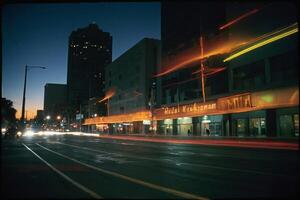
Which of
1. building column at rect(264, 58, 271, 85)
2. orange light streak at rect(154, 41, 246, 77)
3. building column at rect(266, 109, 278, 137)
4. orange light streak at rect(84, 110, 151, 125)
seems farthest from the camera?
orange light streak at rect(84, 110, 151, 125)

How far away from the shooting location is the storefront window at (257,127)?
38.8 m

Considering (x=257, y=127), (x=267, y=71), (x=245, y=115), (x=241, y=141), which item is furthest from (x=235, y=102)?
(x=241, y=141)

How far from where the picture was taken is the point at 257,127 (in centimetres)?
3984

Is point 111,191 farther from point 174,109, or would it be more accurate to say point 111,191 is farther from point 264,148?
point 174,109

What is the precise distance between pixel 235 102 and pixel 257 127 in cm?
427

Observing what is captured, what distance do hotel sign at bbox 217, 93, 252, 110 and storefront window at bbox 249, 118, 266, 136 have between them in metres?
3.51

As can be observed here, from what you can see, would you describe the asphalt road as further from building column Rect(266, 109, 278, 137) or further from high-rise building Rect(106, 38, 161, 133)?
high-rise building Rect(106, 38, 161, 133)

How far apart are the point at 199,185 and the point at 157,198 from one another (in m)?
2.27

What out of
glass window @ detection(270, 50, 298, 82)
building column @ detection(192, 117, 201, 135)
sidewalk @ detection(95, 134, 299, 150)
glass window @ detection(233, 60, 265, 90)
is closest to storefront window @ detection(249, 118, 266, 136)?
glass window @ detection(233, 60, 265, 90)

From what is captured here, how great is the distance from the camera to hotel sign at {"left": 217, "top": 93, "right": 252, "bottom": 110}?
1453 inches

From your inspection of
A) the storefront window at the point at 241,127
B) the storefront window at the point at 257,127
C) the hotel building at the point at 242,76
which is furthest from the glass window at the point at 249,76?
the storefront window at the point at 241,127

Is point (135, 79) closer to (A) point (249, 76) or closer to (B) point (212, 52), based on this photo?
(B) point (212, 52)

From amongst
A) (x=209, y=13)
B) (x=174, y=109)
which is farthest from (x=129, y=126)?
(x=209, y=13)

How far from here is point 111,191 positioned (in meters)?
9.65
